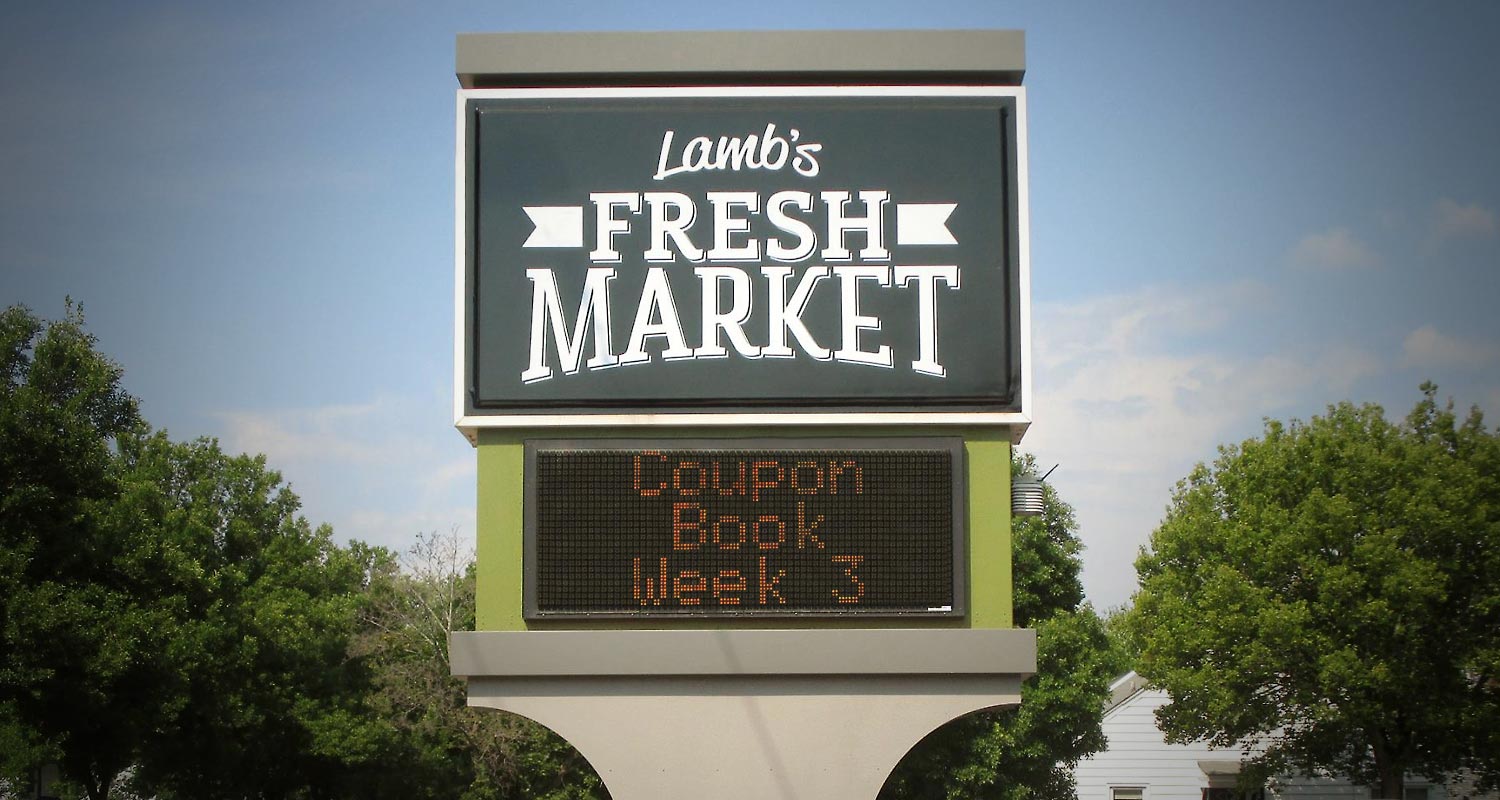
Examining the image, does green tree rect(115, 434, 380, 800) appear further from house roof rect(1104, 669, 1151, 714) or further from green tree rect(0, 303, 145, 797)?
house roof rect(1104, 669, 1151, 714)

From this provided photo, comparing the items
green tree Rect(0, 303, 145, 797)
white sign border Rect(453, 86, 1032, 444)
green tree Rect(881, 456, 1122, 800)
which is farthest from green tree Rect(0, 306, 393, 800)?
white sign border Rect(453, 86, 1032, 444)

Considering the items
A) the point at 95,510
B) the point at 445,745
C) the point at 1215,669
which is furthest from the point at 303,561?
the point at 1215,669

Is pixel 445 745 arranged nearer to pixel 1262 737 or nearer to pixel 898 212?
pixel 1262 737

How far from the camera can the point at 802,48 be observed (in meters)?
14.0

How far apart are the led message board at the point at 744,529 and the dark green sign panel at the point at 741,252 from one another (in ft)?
1.88

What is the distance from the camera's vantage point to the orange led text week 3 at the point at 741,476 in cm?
1285

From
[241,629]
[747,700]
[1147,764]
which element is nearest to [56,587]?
[241,629]

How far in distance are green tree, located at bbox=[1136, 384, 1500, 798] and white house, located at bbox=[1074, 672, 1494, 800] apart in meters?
5.55

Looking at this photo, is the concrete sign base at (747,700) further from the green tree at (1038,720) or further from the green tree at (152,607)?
the green tree at (1038,720)

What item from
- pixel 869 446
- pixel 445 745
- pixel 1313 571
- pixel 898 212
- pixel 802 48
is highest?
pixel 802 48

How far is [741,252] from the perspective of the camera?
44.7ft

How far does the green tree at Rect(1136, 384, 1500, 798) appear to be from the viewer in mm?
31594

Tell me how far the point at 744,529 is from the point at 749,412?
1105 mm

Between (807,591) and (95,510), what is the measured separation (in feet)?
63.0
